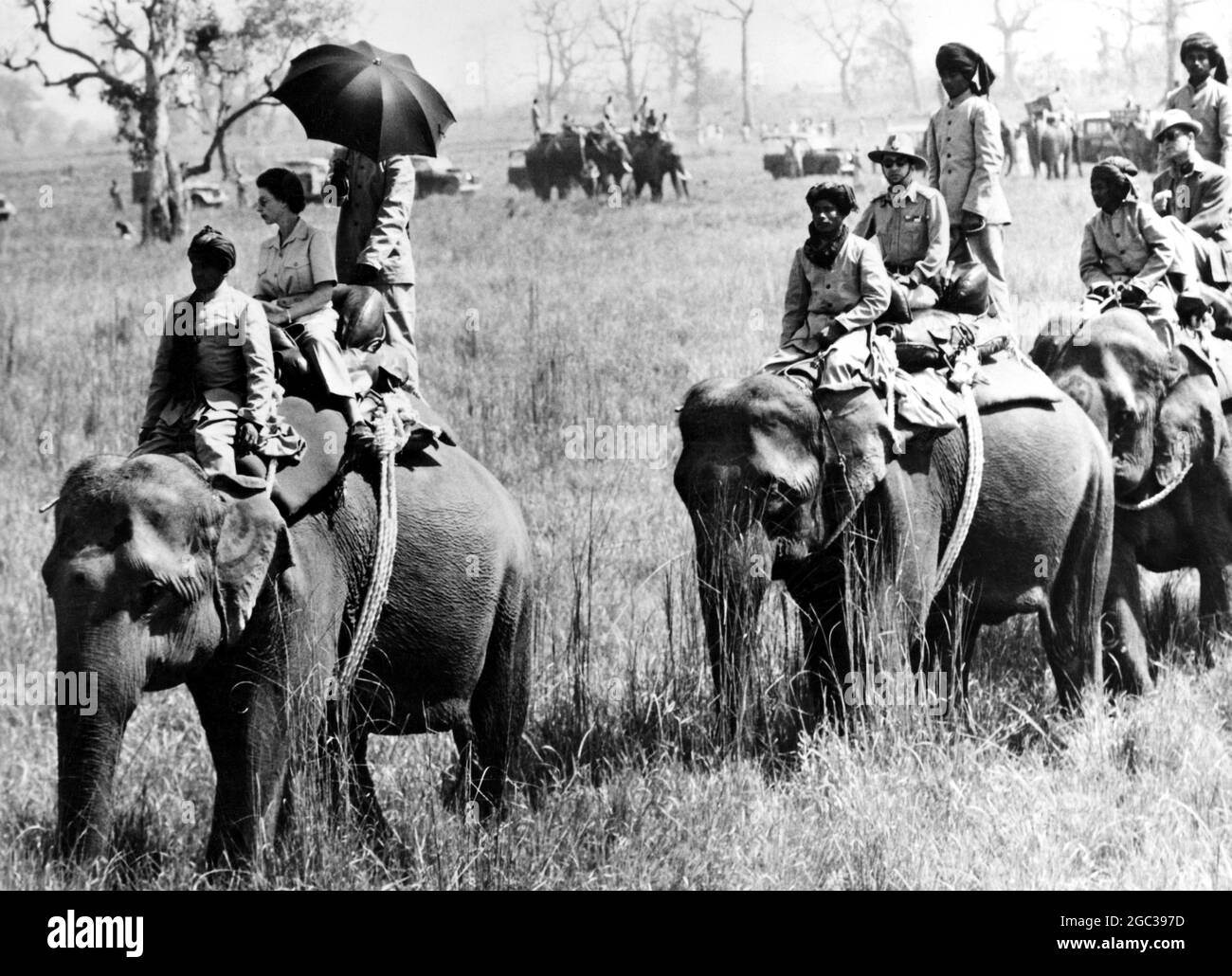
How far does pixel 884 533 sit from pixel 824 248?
1.09 metres

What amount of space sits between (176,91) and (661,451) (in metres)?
17.8

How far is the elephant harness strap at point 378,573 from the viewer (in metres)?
5.19

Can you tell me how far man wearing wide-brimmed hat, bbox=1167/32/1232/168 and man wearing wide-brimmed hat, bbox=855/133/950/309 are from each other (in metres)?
2.96

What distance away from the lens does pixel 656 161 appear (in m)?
29.6

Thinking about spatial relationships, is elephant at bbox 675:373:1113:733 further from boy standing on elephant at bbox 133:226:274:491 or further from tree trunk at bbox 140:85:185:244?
tree trunk at bbox 140:85:185:244

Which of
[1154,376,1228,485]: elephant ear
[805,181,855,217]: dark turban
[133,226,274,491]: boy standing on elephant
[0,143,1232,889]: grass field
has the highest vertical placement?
[805,181,855,217]: dark turban

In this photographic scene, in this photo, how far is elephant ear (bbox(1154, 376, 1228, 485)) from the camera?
774 centimetres

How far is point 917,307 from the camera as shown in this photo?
7.05 metres

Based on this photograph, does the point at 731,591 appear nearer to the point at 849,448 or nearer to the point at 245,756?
the point at 849,448

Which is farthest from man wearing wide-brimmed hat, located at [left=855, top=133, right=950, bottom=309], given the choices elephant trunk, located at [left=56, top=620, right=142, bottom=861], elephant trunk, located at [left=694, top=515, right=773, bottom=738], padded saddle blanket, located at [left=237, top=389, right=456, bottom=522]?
elephant trunk, located at [left=56, top=620, right=142, bottom=861]

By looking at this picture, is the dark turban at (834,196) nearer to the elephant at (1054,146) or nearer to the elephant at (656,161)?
the elephant at (656,161)

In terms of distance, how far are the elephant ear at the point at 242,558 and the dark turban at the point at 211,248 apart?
751 millimetres

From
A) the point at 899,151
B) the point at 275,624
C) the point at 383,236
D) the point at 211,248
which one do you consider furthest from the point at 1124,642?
the point at 211,248

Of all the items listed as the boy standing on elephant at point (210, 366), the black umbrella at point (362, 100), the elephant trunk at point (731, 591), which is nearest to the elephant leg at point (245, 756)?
the boy standing on elephant at point (210, 366)
